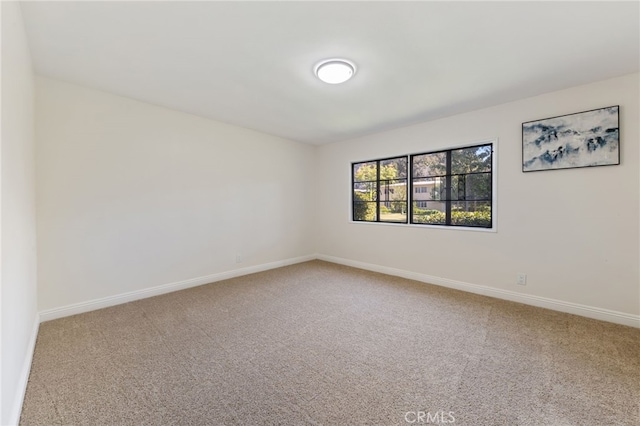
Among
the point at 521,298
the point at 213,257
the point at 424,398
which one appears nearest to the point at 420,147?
the point at 521,298

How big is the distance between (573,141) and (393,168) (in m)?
2.18

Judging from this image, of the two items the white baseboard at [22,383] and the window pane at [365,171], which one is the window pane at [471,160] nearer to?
the window pane at [365,171]

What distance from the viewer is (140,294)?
313cm

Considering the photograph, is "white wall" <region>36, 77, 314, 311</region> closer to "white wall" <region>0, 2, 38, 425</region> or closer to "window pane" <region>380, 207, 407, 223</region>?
"white wall" <region>0, 2, 38, 425</region>

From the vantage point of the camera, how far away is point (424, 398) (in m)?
1.56

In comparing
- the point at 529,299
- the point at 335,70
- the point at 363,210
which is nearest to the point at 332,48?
the point at 335,70

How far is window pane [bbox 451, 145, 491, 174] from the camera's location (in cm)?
335

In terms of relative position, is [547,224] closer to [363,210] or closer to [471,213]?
[471,213]

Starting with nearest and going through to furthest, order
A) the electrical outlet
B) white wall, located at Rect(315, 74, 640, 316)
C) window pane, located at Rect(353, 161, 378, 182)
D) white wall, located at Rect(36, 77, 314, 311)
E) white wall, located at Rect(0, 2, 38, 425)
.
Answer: white wall, located at Rect(0, 2, 38, 425)
white wall, located at Rect(315, 74, 640, 316)
white wall, located at Rect(36, 77, 314, 311)
the electrical outlet
window pane, located at Rect(353, 161, 378, 182)

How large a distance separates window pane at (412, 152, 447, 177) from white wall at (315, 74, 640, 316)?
0.52 feet

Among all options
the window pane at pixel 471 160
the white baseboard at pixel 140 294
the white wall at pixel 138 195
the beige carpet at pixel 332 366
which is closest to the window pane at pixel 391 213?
the window pane at pixel 471 160

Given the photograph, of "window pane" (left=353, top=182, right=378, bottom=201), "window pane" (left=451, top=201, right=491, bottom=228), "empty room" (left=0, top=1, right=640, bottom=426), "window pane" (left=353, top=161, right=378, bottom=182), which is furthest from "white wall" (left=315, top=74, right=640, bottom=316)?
"window pane" (left=353, top=182, right=378, bottom=201)

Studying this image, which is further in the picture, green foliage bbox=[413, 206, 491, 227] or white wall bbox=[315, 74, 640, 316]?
green foliage bbox=[413, 206, 491, 227]

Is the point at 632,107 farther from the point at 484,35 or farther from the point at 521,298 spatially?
the point at 521,298
